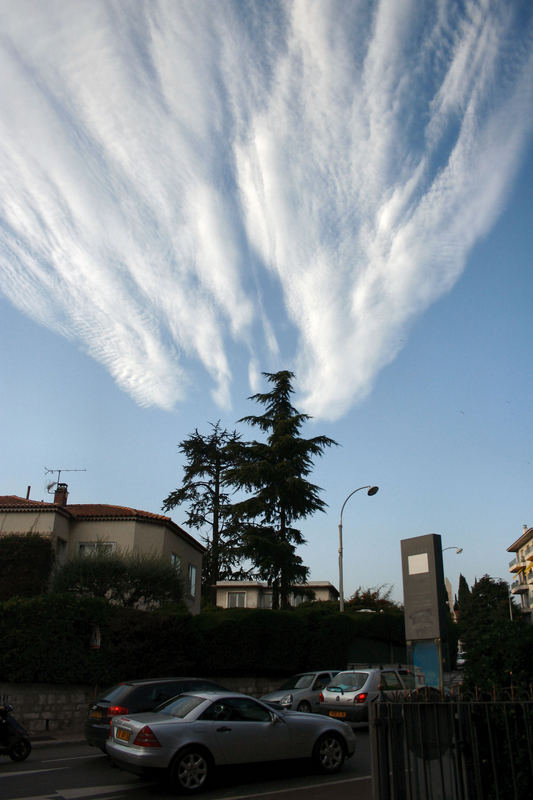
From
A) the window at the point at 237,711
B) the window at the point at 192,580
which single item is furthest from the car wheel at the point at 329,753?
the window at the point at 192,580

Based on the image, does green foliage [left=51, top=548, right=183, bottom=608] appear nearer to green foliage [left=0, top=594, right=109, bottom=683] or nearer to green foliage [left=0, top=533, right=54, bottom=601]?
green foliage [left=0, top=533, right=54, bottom=601]

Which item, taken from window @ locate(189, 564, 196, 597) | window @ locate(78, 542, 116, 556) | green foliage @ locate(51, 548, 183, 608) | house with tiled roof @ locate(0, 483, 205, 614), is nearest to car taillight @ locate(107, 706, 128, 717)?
green foliage @ locate(51, 548, 183, 608)

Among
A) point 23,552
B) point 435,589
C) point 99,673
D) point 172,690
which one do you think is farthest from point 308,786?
point 23,552

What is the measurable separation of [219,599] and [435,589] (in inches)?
1468

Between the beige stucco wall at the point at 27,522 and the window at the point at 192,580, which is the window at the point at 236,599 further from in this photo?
the beige stucco wall at the point at 27,522

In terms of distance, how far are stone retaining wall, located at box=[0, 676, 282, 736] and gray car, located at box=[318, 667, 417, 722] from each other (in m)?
6.80

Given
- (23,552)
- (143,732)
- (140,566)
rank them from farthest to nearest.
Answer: (23,552) < (140,566) < (143,732)

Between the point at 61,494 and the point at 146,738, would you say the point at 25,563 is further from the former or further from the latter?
the point at 146,738

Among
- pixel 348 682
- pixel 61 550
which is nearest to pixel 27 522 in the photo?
pixel 61 550

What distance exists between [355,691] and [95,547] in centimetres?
1453

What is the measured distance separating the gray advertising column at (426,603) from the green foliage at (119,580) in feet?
36.6

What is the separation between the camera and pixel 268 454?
32469mm

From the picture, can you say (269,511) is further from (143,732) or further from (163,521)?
(143,732)

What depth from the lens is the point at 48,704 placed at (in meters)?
17.9
